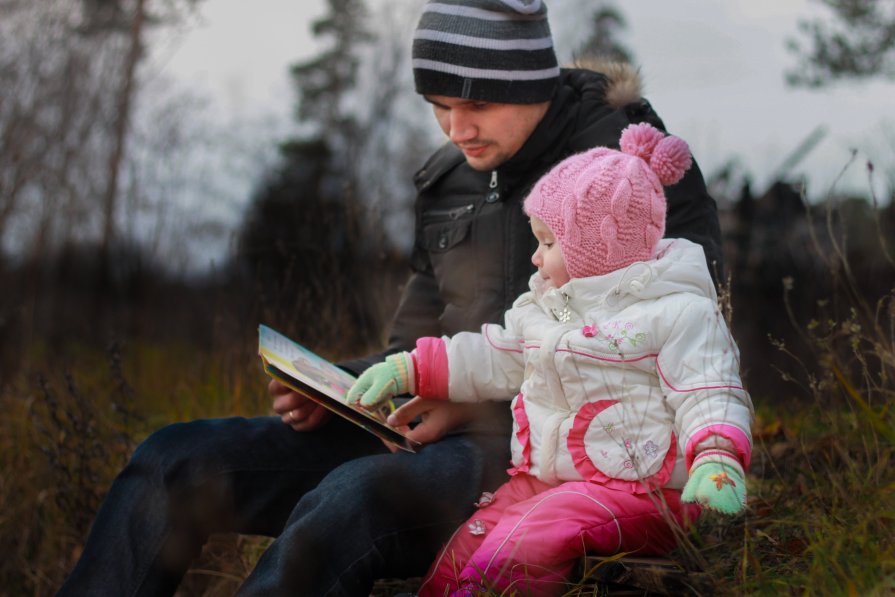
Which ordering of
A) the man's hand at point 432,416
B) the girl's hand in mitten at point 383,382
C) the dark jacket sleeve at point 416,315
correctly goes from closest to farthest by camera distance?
the girl's hand in mitten at point 383,382
the man's hand at point 432,416
the dark jacket sleeve at point 416,315

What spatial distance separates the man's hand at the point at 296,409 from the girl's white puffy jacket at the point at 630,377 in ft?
1.70

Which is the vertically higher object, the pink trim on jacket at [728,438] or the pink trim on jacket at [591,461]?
the pink trim on jacket at [728,438]

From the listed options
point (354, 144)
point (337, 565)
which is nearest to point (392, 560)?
point (337, 565)

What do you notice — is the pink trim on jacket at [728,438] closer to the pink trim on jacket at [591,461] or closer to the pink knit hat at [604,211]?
the pink trim on jacket at [591,461]

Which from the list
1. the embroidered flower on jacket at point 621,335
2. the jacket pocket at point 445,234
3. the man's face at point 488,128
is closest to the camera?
the embroidered flower on jacket at point 621,335

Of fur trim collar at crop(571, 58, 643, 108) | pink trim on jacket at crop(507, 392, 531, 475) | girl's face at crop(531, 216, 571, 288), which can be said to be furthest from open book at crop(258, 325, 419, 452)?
fur trim collar at crop(571, 58, 643, 108)

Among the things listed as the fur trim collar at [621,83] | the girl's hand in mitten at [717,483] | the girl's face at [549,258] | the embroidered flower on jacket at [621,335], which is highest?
the fur trim collar at [621,83]

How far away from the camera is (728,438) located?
1839 mm

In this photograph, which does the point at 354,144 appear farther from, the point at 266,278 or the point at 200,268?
the point at 266,278

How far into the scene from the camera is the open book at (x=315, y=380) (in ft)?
6.91

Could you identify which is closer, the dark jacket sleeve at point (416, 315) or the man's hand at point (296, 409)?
the man's hand at point (296, 409)

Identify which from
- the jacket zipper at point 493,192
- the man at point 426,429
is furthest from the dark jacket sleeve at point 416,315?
the jacket zipper at point 493,192

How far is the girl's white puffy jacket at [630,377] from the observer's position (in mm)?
1950

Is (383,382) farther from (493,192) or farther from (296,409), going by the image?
(493,192)
